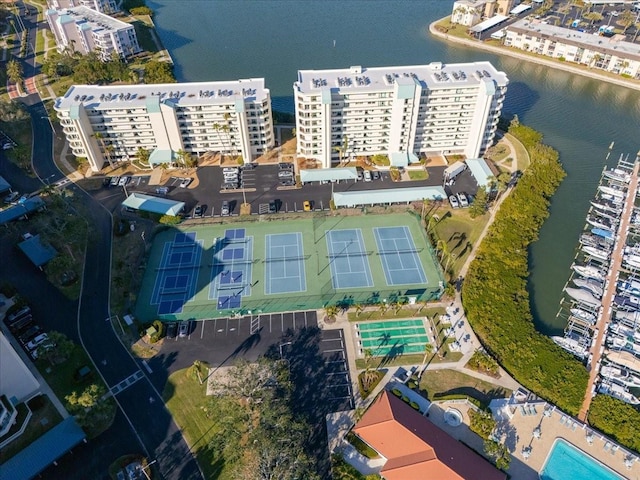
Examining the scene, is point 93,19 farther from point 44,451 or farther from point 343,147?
point 44,451

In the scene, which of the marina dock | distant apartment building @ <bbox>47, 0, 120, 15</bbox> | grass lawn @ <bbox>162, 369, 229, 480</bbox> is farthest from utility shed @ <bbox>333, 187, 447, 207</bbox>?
distant apartment building @ <bbox>47, 0, 120, 15</bbox>

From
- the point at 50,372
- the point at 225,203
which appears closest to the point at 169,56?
the point at 225,203

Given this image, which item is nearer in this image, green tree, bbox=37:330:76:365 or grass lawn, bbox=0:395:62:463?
grass lawn, bbox=0:395:62:463

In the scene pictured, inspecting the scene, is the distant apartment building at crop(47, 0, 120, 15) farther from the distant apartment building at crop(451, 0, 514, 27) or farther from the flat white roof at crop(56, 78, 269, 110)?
the distant apartment building at crop(451, 0, 514, 27)

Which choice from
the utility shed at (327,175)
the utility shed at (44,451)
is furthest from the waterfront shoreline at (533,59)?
the utility shed at (44,451)

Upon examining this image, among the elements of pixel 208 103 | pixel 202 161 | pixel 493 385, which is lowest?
pixel 493 385

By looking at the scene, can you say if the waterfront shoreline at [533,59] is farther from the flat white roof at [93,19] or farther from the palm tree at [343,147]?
the flat white roof at [93,19]

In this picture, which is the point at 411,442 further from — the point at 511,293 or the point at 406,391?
the point at 511,293

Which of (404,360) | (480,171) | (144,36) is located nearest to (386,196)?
(480,171)
